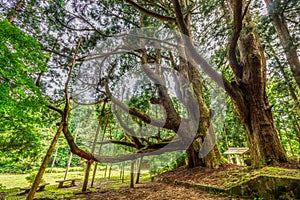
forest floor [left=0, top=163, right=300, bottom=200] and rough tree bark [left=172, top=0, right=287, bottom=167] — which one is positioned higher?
rough tree bark [left=172, top=0, right=287, bottom=167]

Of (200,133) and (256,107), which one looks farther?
(200,133)

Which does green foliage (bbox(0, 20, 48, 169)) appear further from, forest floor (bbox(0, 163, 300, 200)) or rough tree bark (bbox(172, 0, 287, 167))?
rough tree bark (bbox(172, 0, 287, 167))

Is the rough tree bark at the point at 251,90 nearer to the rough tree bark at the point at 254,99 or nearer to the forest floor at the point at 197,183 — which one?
the rough tree bark at the point at 254,99

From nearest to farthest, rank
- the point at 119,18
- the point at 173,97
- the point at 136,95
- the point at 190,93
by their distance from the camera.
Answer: the point at 190,93, the point at 119,18, the point at 136,95, the point at 173,97

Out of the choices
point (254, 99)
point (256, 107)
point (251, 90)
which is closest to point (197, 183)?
Answer: point (256, 107)

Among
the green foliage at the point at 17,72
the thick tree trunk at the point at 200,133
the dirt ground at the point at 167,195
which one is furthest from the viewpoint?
→ the thick tree trunk at the point at 200,133

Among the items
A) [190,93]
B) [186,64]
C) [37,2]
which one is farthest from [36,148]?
[186,64]

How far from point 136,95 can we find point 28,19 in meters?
5.03

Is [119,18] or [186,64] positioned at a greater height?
[119,18]

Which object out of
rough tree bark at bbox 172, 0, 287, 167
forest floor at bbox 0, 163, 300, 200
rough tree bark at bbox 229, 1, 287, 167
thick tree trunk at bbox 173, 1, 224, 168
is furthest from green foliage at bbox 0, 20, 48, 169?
rough tree bark at bbox 229, 1, 287, 167

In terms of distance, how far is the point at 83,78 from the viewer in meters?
7.55

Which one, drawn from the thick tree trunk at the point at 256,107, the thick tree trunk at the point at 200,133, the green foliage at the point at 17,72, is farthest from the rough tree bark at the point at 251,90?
the green foliage at the point at 17,72

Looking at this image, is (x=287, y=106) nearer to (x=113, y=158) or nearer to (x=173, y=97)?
(x=173, y=97)

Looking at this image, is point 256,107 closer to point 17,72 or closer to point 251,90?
point 251,90
